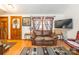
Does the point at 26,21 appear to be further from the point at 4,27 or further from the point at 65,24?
the point at 65,24

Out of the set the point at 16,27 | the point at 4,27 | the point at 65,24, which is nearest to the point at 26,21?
the point at 16,27

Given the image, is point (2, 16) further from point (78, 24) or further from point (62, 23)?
point (78, 24)

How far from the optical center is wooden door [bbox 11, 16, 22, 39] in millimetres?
7946

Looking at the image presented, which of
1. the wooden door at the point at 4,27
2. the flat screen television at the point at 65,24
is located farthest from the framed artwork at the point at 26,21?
the flat screen television at the point at 65,24

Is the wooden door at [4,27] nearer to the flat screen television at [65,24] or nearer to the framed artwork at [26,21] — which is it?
the framed artwork at [26,21]

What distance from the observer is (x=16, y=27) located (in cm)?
814

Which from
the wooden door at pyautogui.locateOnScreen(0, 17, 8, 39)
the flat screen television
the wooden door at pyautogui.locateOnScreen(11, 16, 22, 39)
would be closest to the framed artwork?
the wooden door at pyautogui.locateOnScreen(11, 16, 22, 39)

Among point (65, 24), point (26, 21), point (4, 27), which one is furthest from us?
point (26, 21)

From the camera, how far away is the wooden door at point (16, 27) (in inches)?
313
